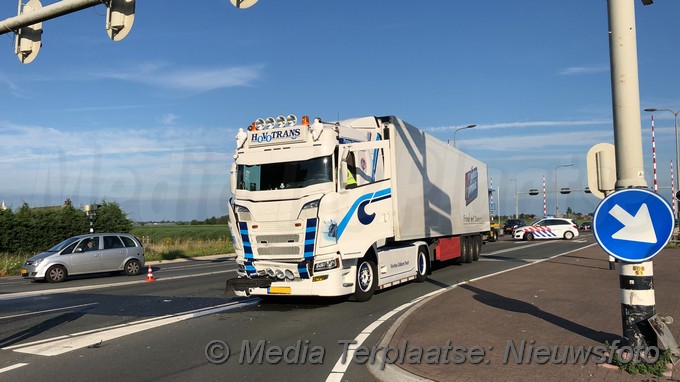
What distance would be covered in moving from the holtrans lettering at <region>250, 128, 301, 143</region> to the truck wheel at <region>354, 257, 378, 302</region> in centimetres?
295

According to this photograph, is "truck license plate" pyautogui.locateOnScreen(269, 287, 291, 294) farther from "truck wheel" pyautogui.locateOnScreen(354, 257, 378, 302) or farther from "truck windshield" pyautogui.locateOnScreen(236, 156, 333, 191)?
"truck windshield" pyautogui.locateOnScreen(236, 156, 333, 191)

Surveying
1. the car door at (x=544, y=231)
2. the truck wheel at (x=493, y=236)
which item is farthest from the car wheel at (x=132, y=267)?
the car door at (x=544, y=231)

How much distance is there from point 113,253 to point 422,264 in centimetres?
1148

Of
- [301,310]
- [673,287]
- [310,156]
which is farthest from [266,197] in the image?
[673,287]

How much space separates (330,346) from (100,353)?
3062mm

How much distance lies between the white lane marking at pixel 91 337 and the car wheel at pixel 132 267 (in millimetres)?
10950

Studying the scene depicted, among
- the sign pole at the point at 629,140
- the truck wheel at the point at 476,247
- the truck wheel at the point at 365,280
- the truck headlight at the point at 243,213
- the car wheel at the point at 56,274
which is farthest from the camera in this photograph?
the truck wheel at the point at 476,247

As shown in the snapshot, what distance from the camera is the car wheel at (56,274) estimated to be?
18.1 metres

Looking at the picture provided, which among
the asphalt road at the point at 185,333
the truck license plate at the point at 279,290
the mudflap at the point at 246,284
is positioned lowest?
the asphalt road at the point at 185,333

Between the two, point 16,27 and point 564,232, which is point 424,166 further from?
point 564,232

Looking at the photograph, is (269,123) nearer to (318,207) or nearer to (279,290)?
(318,207)

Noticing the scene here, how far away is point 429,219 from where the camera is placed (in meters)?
15.4

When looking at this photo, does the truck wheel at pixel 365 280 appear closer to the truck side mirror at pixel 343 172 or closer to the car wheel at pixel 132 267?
the truck side mirror at pixel 343 172

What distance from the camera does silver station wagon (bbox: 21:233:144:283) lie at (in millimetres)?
18094
